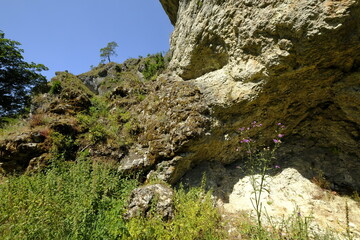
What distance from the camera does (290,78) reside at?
5402 millimetres

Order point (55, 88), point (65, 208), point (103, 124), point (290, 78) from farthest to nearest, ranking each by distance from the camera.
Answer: point (55, 88), point (103, 124), point (290, 78), point (65, 208)

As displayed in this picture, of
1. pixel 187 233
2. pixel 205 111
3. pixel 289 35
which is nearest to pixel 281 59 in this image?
pixel 289 35

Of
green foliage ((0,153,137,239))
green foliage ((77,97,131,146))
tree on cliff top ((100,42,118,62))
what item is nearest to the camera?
green foliage ((0,153,137,239))

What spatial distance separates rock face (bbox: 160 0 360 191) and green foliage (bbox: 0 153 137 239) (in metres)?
2.97

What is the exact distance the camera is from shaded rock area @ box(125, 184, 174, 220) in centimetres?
409

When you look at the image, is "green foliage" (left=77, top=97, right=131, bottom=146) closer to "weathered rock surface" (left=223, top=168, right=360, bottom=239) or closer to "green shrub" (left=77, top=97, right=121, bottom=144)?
"green shrub" (left=77, top=97, right=121, bottom=144)

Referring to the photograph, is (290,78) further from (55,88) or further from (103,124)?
(55,88)

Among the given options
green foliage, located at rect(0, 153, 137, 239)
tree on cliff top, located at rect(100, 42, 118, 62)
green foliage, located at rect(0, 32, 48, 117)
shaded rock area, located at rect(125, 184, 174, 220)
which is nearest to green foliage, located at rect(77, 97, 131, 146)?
green foliage, located at rect(0, 153, 137, 239)

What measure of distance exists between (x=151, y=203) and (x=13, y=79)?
2114 centimetres

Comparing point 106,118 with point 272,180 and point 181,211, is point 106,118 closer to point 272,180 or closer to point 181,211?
point 181,211

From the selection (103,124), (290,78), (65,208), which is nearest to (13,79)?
(103,124)

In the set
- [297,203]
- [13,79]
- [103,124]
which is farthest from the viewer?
[13,79]

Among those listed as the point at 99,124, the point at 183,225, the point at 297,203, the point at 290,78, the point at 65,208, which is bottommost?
the point at 183,225

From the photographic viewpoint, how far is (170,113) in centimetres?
688
